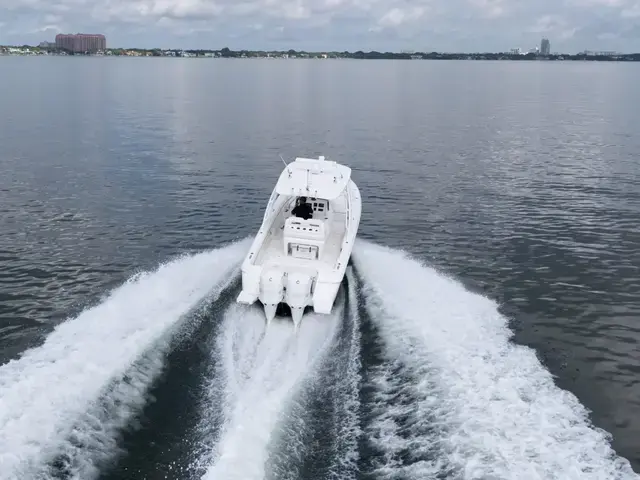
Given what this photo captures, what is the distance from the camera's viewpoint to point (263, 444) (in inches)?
546

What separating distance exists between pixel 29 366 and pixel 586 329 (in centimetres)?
1863

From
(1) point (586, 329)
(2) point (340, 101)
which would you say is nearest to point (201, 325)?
(1) point (586, 329)

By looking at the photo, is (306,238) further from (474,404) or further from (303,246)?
(474,404)

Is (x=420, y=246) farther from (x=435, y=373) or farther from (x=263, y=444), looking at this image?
(x=263, y=444)

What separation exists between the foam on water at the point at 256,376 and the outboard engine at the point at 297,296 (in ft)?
1.25

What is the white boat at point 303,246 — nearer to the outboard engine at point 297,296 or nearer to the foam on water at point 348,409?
the outboard engine at point 297,296

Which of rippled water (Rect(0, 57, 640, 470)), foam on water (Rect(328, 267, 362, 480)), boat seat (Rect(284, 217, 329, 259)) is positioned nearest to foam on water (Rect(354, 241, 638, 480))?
foam on water (Rect(328, 267, 362, 480))

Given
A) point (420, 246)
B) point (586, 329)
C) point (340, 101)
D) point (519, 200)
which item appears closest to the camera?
point (586, 329)

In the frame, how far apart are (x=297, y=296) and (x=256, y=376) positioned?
4299 mm

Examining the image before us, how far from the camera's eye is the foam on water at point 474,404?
13.9 meters

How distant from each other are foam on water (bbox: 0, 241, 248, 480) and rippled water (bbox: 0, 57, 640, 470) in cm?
214

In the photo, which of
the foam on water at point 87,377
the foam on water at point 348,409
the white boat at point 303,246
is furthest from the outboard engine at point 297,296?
the foam on water at point 87,377

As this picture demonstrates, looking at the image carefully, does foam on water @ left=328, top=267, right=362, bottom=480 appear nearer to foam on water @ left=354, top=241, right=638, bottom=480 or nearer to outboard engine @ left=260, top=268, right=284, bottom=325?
foam on water @ left=354, top=241, right=638, bottom=480

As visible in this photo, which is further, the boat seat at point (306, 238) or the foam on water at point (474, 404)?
the boat seat at point (306, 238)
